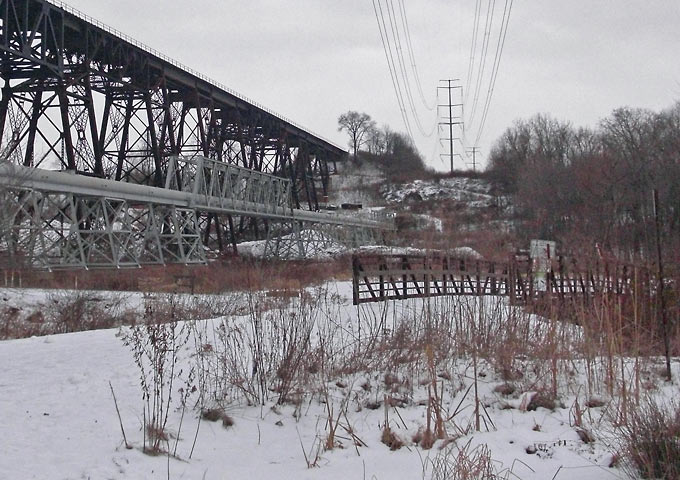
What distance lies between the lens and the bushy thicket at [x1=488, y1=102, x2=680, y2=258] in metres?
14.9

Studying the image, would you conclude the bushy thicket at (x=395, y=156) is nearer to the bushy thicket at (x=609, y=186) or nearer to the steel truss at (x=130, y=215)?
the bushy thicket at (x=609, y=186)

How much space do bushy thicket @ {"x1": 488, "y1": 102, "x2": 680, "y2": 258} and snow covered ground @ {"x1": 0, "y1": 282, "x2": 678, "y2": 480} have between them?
376cm

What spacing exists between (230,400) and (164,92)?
32038mm

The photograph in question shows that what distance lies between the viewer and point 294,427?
5852 millimetres

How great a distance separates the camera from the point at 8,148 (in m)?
22.5

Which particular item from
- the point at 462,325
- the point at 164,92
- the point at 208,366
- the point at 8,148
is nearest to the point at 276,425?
the point at 208,366

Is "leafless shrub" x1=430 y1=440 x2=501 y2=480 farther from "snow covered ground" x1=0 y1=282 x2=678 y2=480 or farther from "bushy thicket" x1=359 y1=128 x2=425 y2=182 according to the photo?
"bushy thicket" x1=359 y1=128 x2=425 y2=182

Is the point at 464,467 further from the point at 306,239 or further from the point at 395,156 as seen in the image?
the point at 395,156

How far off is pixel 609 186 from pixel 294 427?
84.0 feet

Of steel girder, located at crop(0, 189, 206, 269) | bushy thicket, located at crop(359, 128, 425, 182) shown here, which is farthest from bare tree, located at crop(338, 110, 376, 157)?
steel girder, located at crop(0, 189, 206, 269)

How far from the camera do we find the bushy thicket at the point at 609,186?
1491 centimetres

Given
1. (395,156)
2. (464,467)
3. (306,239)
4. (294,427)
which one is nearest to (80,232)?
(294,427)

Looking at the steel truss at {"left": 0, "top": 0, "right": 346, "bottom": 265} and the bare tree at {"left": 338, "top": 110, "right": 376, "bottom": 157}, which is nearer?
the steel truss at {"left": 0, "top": 0, "right": 346, "bottom": 265}

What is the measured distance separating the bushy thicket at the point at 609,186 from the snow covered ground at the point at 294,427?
148 inches
